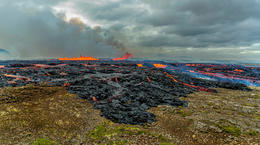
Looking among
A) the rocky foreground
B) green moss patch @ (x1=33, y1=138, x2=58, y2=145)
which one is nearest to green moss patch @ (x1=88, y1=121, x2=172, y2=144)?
the rocky foreground

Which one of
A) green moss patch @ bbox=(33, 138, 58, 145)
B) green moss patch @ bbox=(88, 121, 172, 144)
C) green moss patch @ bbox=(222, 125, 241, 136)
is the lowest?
Answer: green moss patch @ bbox=(88, 121, 172, 144)

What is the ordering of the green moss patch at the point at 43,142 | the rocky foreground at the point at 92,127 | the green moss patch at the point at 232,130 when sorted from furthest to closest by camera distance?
the green moss patch at the point at 232,130 < the rocky foreground at the point at 92,127 < the green moss patch at the point at 43,142

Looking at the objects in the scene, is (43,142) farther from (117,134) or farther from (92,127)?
(117,134)

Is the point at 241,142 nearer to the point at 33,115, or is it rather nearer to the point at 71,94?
the point at 33,115

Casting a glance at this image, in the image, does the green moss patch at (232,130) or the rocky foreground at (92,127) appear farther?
the green moss patch at (232,130)

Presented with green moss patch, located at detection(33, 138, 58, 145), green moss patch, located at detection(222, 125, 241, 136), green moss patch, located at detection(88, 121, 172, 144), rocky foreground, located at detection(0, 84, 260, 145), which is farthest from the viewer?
green moss patch, located at detection(222, 125, 241, 136)

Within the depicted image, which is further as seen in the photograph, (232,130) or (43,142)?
(232,130)

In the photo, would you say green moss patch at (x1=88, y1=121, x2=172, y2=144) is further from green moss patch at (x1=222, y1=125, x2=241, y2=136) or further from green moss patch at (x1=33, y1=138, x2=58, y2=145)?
green moss patch at (x1=222, y1=125, x2=241, y2=136)

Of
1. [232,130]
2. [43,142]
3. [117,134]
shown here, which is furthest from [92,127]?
[232,130]

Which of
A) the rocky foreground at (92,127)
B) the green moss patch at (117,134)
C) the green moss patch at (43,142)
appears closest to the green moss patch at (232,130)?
the rocky foreground at (92,127)

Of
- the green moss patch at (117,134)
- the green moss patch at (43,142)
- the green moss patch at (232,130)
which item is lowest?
the green moss patch at (117,134)

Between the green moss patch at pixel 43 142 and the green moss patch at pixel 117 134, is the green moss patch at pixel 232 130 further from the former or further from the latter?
the green moss patch at pixel 43 142

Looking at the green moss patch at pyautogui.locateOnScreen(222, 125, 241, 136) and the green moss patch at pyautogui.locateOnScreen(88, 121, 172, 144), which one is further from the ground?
the green moss patch at pyautogui.locateOnScreen(222, 125, 241, 136)
